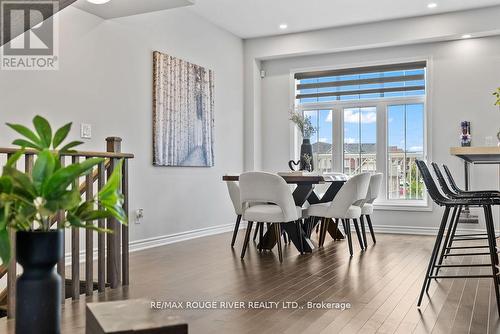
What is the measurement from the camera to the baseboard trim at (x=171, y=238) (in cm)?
503

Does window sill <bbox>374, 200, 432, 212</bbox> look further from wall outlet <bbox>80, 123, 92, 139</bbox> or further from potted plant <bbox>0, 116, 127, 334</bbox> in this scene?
potted plant <bbox>0, 116, 127, 334</bbox>

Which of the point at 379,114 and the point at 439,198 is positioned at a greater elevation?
the point at 379,114

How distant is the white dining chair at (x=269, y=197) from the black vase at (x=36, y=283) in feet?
10.1

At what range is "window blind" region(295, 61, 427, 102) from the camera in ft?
21.6

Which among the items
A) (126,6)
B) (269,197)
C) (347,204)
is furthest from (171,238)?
(126,6)

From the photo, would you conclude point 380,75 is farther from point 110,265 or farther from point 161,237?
point 110,265

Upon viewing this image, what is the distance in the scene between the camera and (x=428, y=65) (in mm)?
6391

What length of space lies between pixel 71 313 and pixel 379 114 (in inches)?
203

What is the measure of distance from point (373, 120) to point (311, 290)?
409cm

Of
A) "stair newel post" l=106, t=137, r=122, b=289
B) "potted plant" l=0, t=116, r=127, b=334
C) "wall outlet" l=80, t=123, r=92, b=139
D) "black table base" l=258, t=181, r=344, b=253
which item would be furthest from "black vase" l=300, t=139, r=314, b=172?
"potted plant" l=0, t=116, r=127, b=334

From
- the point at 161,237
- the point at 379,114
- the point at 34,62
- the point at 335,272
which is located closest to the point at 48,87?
the point at 34,62

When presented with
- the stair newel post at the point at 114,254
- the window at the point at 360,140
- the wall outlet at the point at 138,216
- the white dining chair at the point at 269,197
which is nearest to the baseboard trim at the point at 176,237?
the wall outlet at the point at 138,216

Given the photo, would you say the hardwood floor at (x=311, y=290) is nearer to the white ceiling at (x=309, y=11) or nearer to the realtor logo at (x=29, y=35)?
the realtor logo at (x=29, y=35)

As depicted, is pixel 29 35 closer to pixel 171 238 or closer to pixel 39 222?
pixel 171 238
